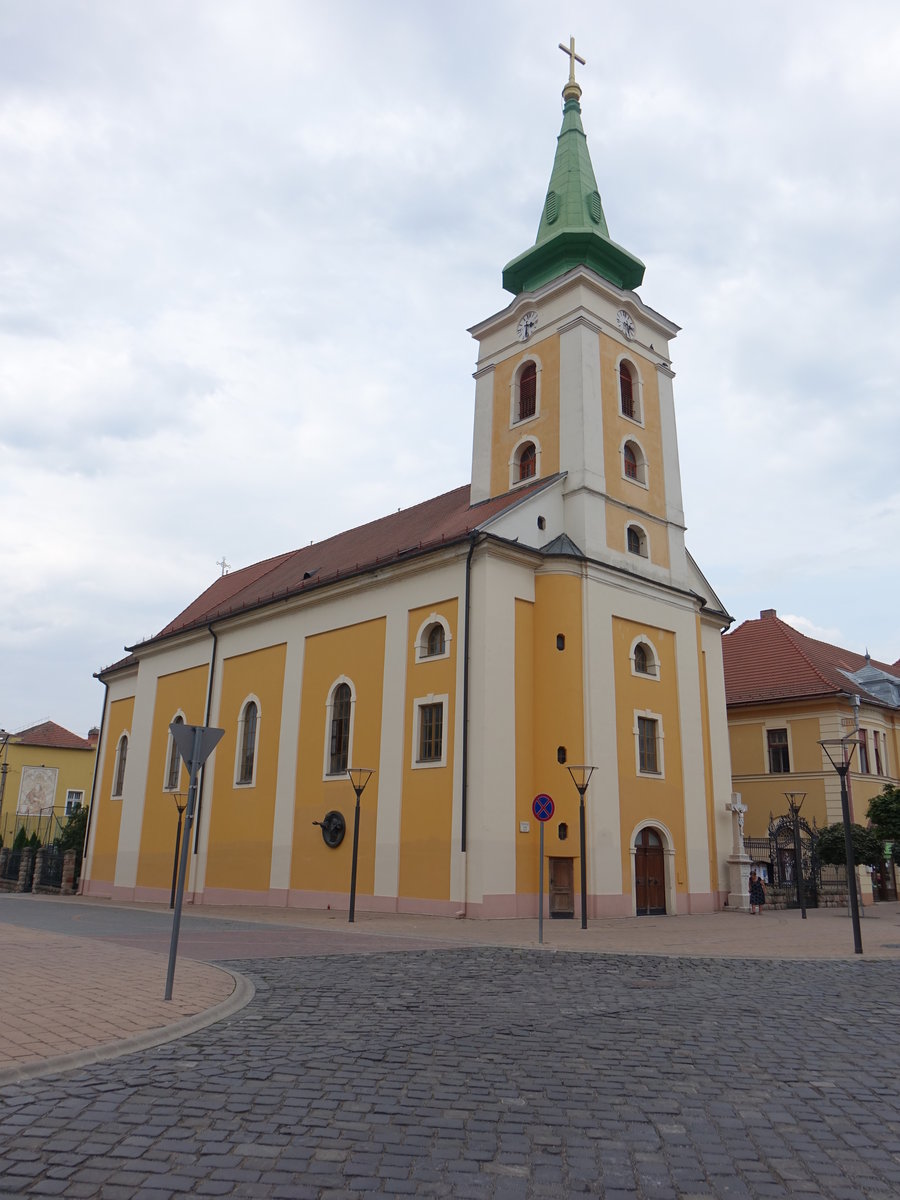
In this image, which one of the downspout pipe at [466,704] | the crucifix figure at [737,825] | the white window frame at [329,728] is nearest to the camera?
the downspout pipe at [466,704]

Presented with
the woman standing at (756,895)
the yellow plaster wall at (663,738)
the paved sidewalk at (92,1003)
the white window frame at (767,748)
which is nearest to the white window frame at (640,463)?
the yellow plaster wall at (663,738)

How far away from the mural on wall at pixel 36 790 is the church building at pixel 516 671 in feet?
114

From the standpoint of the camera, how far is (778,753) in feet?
124

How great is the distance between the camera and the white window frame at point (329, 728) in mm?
26047

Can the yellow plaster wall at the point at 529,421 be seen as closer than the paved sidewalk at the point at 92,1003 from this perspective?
No

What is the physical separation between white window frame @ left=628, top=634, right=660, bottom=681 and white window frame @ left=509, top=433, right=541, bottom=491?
5489mm

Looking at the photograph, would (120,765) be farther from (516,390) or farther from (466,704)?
(516,390)

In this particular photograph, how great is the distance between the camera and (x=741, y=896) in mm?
25891

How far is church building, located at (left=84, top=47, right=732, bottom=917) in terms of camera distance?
73.9 feet

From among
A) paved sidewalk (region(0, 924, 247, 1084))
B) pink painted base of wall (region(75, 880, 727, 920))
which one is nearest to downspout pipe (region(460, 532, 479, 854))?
pink painted base of wall (region(75, 880, 727, 920))

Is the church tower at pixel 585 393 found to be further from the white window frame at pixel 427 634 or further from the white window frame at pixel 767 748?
the white window frame at pixel 767 748

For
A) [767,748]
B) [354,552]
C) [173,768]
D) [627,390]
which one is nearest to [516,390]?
[627,390]

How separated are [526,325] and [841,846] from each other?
1915 centimetres

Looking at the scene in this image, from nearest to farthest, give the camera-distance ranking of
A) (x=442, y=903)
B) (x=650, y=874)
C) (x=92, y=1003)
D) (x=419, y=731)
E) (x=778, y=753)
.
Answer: (x=92, y=1003)
(x=442, y=903)
(x=419, y=731)
(x=650, y=874)
(x=778, y=753)
